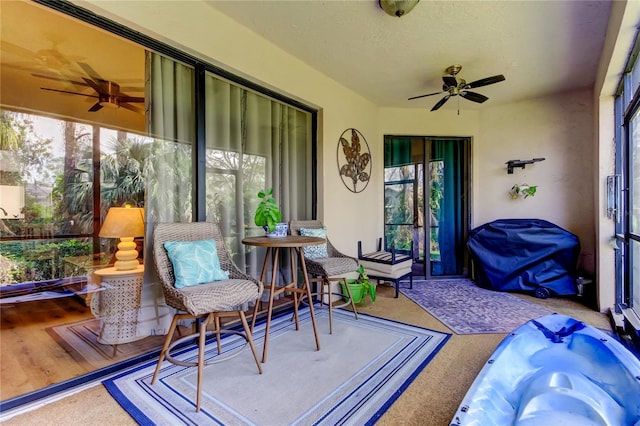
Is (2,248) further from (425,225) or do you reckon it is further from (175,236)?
(425,225)

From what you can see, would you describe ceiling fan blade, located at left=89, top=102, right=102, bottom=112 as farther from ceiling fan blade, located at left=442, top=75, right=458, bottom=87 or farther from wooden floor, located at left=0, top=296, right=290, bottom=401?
ceiling fan blade, located at left=442, top=75, right=458, bottom=87

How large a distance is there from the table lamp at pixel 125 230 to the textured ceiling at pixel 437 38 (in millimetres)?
1744

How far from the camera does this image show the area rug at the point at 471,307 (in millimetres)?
2803

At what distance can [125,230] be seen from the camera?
7.35 feet

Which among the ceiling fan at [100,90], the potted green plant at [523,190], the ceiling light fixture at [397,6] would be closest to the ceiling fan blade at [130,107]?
the ceiling fan at [100,90]

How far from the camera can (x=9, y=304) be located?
2029 mm

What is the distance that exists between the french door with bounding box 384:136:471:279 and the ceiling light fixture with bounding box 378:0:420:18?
2515 mm

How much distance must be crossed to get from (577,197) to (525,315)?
2.08 m

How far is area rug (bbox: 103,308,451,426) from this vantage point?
1564 mm

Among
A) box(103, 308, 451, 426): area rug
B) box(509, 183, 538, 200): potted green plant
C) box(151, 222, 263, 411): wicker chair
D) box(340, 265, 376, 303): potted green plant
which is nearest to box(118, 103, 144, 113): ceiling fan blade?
box(151, 222, 263, 411): wicker chair

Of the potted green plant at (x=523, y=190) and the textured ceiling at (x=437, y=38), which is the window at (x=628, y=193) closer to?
the textured ceiling at (x=437, y=38)

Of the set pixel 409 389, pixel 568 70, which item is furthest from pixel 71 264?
pixel 568 70

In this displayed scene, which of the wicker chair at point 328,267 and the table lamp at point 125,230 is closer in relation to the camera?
the table lamp at point 125,230

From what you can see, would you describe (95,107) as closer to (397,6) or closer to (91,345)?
(91,345)
